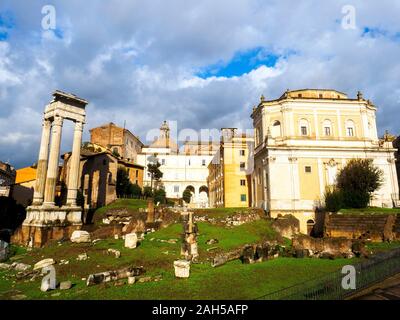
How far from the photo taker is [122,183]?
48.1m

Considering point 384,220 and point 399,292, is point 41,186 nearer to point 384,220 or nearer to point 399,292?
point 399,292

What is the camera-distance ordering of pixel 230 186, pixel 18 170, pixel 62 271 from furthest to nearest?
pixel 18 170 → pixel 230 186 → pixel 62 271

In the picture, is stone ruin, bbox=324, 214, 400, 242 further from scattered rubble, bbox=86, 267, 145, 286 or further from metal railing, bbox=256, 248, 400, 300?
scattered rubble, bbox=86, 267, 145, 286

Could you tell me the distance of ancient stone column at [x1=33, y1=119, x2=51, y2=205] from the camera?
2812 cm

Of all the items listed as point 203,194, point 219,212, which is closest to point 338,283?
point 219,212

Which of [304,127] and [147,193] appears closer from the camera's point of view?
[304,127]

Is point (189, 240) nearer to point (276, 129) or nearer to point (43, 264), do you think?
point (43, 264)

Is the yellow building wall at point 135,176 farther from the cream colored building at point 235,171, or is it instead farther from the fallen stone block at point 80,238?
the fallen stone block at point 80,238

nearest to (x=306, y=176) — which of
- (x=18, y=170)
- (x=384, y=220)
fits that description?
(x=384, y=220)

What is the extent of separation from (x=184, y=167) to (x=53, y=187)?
140 feet

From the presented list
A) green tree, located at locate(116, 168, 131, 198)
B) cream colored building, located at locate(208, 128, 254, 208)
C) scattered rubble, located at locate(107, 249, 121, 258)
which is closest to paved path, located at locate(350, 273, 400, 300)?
scattered rubble, located at locate(107, 249, 121, 258)

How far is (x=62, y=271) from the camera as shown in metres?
13.8

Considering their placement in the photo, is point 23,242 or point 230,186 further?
point 230,186
